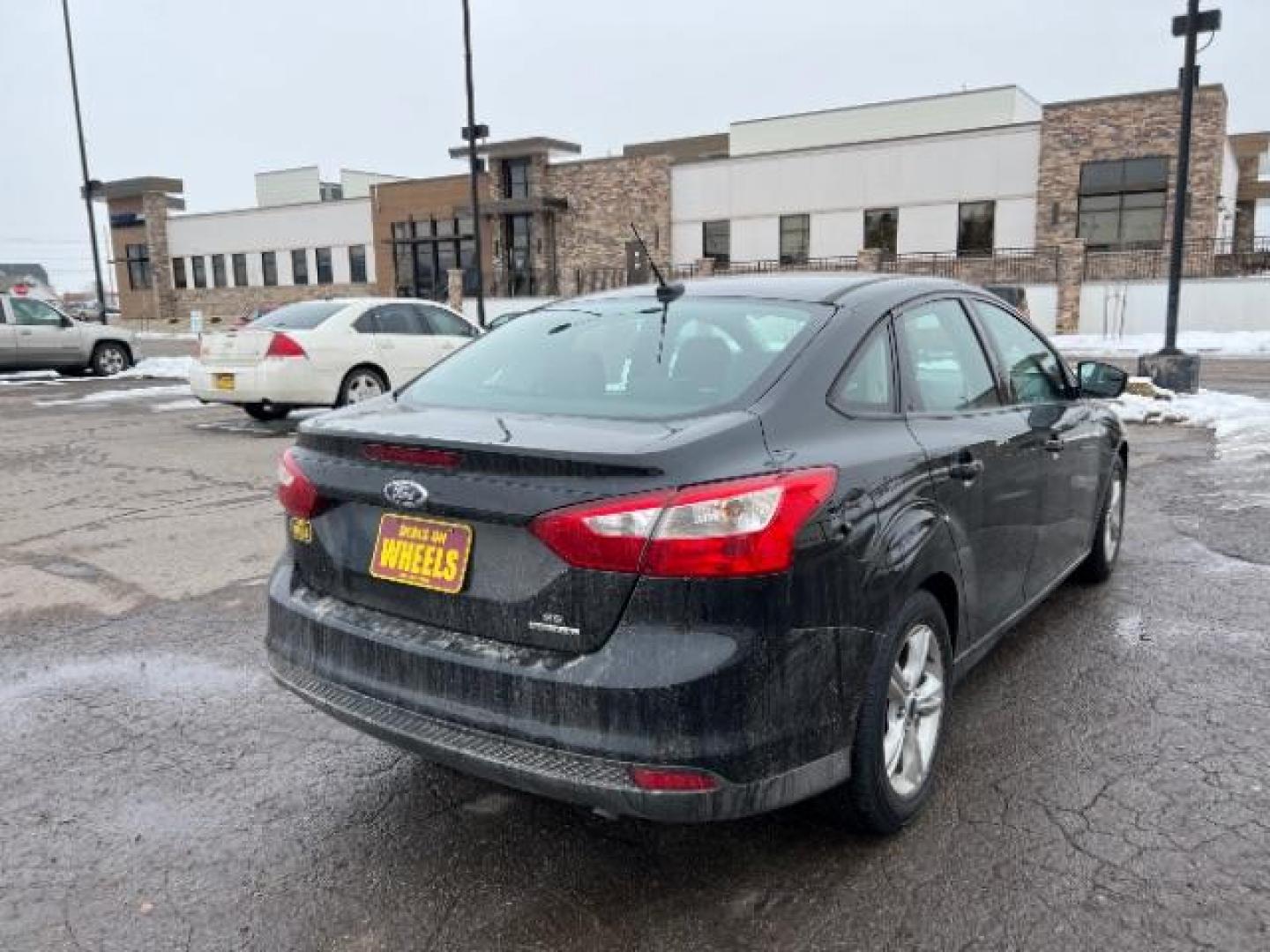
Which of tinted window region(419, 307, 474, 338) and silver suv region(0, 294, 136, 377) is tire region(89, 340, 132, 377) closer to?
silver suv region(0, 294, 136, 377)

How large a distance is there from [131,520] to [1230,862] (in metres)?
6.69

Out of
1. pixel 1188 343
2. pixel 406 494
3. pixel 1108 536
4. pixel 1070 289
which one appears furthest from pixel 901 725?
pixel 1070 289

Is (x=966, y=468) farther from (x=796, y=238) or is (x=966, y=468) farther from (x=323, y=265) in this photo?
(x=323, y=265)

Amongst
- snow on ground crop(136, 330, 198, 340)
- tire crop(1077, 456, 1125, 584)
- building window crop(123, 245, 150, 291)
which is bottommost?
snow on ground crop(136, 330, 198, 340)

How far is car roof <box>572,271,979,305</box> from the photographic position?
3.37 metres

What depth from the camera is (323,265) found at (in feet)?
162

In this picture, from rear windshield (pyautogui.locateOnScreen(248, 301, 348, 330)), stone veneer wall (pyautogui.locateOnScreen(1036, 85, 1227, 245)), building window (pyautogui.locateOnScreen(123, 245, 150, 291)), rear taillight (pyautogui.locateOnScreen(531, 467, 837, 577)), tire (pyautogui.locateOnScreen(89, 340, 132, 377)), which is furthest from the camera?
building window (pyautogui.locateOnScreen(123, 245, 150, 291))

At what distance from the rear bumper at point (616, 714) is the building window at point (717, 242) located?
119ft

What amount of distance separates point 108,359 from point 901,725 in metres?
20.7

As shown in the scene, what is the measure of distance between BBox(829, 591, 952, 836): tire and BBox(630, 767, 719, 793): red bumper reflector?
55cm

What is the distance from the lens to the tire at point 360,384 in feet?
37.4

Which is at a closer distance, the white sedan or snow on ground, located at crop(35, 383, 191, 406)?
the white sedan

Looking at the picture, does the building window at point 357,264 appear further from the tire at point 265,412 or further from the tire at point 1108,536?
the tire at point 1108,536

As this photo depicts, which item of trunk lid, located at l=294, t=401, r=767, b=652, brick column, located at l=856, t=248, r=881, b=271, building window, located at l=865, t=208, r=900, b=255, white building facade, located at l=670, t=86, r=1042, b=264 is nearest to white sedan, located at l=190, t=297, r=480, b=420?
trunk lid, located at l=294, t=401, r=767, b=652
